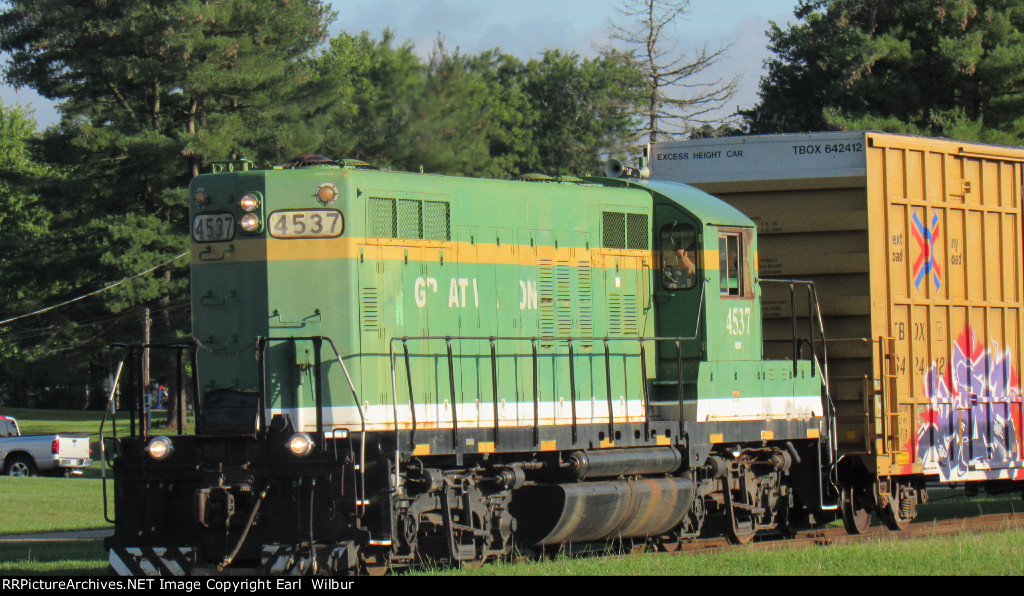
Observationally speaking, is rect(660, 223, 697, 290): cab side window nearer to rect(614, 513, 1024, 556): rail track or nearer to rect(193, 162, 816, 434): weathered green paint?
rect(193, 162, 816, 434): weathered green paint

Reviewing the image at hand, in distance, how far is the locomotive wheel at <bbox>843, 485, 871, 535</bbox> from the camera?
14930 millimetres

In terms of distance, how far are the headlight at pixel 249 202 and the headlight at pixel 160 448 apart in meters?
2.11

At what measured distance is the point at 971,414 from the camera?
50.1 feet

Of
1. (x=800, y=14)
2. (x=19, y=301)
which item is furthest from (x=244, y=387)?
(x=19, y=301)

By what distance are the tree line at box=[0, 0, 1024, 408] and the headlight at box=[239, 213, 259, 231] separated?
19.3 meters

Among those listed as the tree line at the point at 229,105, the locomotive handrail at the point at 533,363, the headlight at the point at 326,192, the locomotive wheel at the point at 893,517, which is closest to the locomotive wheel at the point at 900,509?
the locomotive wheel at the point at 893,517

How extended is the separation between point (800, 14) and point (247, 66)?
19902 millimetres

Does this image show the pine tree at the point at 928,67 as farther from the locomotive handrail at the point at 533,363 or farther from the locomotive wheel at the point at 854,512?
the locomotive handrail at the point at 533,363

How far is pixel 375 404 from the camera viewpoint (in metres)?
10.6

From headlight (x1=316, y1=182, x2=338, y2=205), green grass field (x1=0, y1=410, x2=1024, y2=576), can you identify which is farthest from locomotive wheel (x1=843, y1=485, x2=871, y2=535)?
headlight (x1=316, y1=182, x2=338, y2=205)

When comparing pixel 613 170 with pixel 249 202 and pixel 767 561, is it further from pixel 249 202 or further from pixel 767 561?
pixel 767 561

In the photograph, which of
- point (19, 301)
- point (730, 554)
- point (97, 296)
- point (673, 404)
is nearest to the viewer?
point (730, 554)

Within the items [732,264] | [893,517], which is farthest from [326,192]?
[893,517]

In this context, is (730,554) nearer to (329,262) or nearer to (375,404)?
(375,404)
